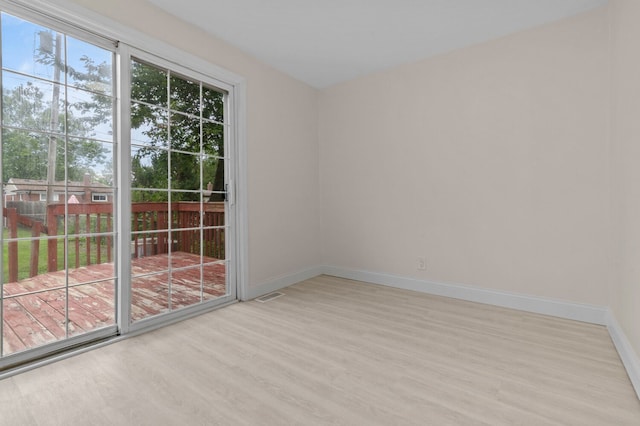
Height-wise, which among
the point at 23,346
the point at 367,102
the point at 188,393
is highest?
the point at 367,102

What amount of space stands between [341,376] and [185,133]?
89.6 inches

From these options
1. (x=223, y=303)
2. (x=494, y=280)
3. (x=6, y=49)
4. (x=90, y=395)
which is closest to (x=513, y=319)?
(x=494, y=280)

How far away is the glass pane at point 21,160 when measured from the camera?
169 centimetres

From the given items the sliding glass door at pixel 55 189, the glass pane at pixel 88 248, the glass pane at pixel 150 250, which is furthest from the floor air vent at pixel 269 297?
the glass pane at pixel 88 248

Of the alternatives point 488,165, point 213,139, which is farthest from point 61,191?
point 488,165

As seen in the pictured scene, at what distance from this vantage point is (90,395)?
1.49 meters

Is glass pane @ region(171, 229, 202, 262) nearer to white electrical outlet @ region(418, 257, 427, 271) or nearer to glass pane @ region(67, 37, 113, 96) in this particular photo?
glass pane @ region(67, 37, 113, 96)

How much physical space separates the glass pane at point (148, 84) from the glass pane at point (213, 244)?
111 cm

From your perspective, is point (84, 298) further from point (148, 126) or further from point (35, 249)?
point (148, 126)

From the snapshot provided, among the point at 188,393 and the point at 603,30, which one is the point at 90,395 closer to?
the point at 188,393

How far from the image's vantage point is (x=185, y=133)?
8.48 feet

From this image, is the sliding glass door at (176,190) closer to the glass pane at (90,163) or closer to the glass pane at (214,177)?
the glass pane at (214,177)

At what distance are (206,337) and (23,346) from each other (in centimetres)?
103

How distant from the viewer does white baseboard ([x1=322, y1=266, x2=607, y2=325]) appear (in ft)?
7.80
